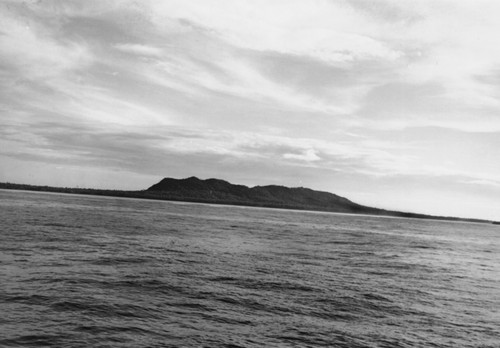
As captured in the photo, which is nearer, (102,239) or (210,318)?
(210,318)

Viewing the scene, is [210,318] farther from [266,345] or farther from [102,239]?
[102,239]

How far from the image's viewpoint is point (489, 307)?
2838 centimetres

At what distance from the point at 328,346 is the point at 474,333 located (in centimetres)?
953

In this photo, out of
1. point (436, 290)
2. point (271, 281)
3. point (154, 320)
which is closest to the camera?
point (154, 320)

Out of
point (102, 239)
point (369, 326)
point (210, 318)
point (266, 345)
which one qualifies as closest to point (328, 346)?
point (266, 345)

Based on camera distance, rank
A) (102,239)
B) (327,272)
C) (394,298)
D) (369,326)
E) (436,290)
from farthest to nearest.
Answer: (102,239)
(327,272)
(436,290)
(394,298)
(369,326)

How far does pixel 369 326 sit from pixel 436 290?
1525 centimetres

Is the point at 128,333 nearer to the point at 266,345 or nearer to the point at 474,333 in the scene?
the point at 266,345

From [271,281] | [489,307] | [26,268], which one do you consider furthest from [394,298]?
[26,268]

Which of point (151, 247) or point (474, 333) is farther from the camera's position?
point (151, 247)

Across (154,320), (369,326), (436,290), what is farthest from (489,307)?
(154,320)

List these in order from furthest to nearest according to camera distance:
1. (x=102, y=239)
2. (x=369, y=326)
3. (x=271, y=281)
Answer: (x=102, y=239) < (x=271, y=281) < (x=369, y=326)

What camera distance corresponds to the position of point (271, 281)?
3103cm

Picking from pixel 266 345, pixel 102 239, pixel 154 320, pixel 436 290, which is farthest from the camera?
pixel 102 239
